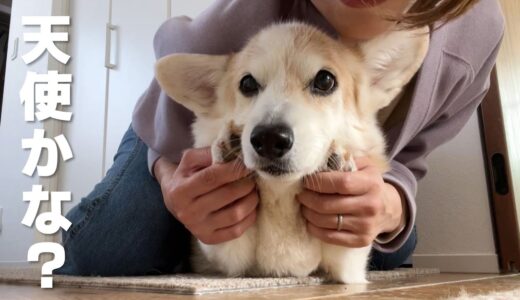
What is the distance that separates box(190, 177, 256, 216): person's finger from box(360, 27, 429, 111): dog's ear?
30cm

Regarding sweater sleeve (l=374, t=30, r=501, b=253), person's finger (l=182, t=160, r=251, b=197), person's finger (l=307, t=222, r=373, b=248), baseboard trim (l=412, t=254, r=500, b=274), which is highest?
sweater sleeve (l=374, t=30, r=501, b=253)

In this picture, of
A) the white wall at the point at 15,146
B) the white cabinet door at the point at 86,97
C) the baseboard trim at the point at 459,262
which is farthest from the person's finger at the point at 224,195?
the white wall at the point at 15,146

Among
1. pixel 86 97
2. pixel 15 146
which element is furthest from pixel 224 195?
pixel 15 146

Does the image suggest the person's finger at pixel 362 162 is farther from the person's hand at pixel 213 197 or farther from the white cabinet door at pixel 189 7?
the white cabinet door at pixel 189 7

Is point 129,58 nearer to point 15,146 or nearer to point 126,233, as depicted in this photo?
point 15,146

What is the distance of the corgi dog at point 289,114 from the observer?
0.72 meters

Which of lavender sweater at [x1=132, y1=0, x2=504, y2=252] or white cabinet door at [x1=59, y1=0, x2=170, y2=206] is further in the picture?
white cabinet door at [x1=59, y1=0, x2=170, y2=206]

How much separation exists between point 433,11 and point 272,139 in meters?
0.29

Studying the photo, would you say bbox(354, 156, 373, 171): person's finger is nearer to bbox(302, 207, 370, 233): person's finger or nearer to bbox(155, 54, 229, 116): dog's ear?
bbox(302, 207, 370, 233): person's finger

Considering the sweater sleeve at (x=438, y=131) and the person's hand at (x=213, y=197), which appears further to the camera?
the sweater sleeve at (x=438, y=131)

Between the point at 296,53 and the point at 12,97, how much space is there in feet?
8.78

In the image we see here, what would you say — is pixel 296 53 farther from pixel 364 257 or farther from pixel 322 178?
pixel 364 257

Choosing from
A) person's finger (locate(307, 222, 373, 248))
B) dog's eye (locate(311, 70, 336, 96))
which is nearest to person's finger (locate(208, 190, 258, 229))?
person's finger (locate(307, 222, 373, 248))

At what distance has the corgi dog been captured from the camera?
0.72 m
